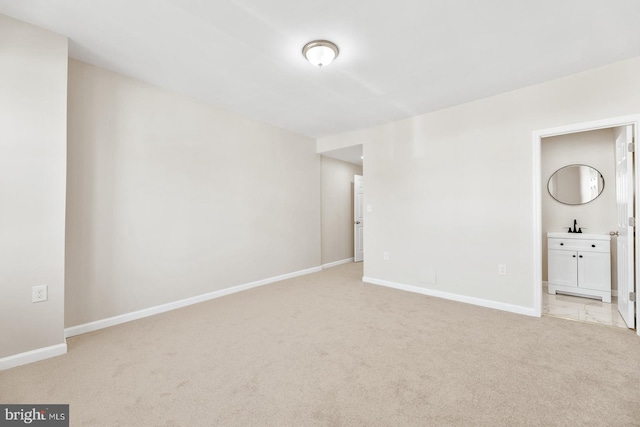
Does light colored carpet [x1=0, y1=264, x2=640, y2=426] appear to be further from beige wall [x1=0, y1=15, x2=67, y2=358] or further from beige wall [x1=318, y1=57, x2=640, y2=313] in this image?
beige wall [x1=318, y1=57, x2=640, y2=313]

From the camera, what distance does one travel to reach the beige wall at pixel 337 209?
5703 millimetres

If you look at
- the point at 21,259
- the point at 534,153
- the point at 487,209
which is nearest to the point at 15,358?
the point at 21,259

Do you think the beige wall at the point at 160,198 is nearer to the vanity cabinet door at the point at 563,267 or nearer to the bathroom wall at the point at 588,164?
the vanity cabinet door at the point at 563,267

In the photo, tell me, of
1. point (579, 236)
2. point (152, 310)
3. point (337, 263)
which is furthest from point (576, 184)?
point (152, 310)

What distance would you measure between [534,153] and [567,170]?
163 centimetres

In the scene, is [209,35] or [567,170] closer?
[209,35]

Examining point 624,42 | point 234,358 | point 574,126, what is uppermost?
point 624,42

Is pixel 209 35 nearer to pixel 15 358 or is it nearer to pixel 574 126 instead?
pixel 15 358

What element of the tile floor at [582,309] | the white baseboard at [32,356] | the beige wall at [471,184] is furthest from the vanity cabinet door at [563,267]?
the white baseboard at [32,356]

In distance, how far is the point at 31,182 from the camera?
2.12 m

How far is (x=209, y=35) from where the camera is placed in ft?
7.22

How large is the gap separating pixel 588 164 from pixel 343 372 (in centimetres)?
455

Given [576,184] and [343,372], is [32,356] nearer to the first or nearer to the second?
[343,372]

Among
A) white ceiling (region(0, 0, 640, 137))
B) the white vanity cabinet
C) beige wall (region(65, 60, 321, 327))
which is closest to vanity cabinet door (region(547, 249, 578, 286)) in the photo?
the white vanity cabinet
